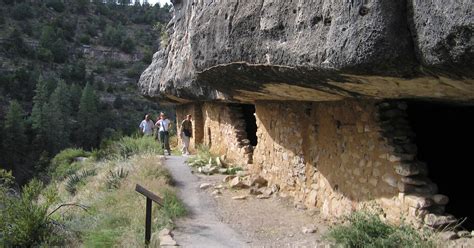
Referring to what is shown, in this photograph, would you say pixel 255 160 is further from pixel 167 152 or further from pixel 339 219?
pixel 167 152

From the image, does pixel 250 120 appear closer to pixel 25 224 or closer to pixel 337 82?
pixel 25 224

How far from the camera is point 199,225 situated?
6.53 meters

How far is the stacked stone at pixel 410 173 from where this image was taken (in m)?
4.64

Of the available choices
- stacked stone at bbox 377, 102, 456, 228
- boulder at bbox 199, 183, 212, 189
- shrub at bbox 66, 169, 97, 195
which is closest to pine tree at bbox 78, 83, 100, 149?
shrub at bbox 66, 169, 97, 195

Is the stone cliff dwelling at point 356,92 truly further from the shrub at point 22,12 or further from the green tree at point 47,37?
the shrub at point 22,12

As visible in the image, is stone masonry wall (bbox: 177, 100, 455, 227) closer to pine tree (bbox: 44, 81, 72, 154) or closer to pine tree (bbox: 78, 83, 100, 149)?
pine tree (bbox: 44, 81, 72, 154)

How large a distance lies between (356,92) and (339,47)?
3.93ft

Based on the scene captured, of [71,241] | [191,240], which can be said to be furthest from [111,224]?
[191,240]

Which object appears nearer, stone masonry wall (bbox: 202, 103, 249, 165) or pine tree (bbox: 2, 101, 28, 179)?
stone masonry wall (bbox: 202, 103, 249, 165)

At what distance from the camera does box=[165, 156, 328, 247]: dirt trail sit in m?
5.77

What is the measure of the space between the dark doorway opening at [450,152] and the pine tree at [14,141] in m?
24.9

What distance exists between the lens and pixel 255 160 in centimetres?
924

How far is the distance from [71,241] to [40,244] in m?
0.41

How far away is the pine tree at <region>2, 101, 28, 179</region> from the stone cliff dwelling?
22496 millimetres
